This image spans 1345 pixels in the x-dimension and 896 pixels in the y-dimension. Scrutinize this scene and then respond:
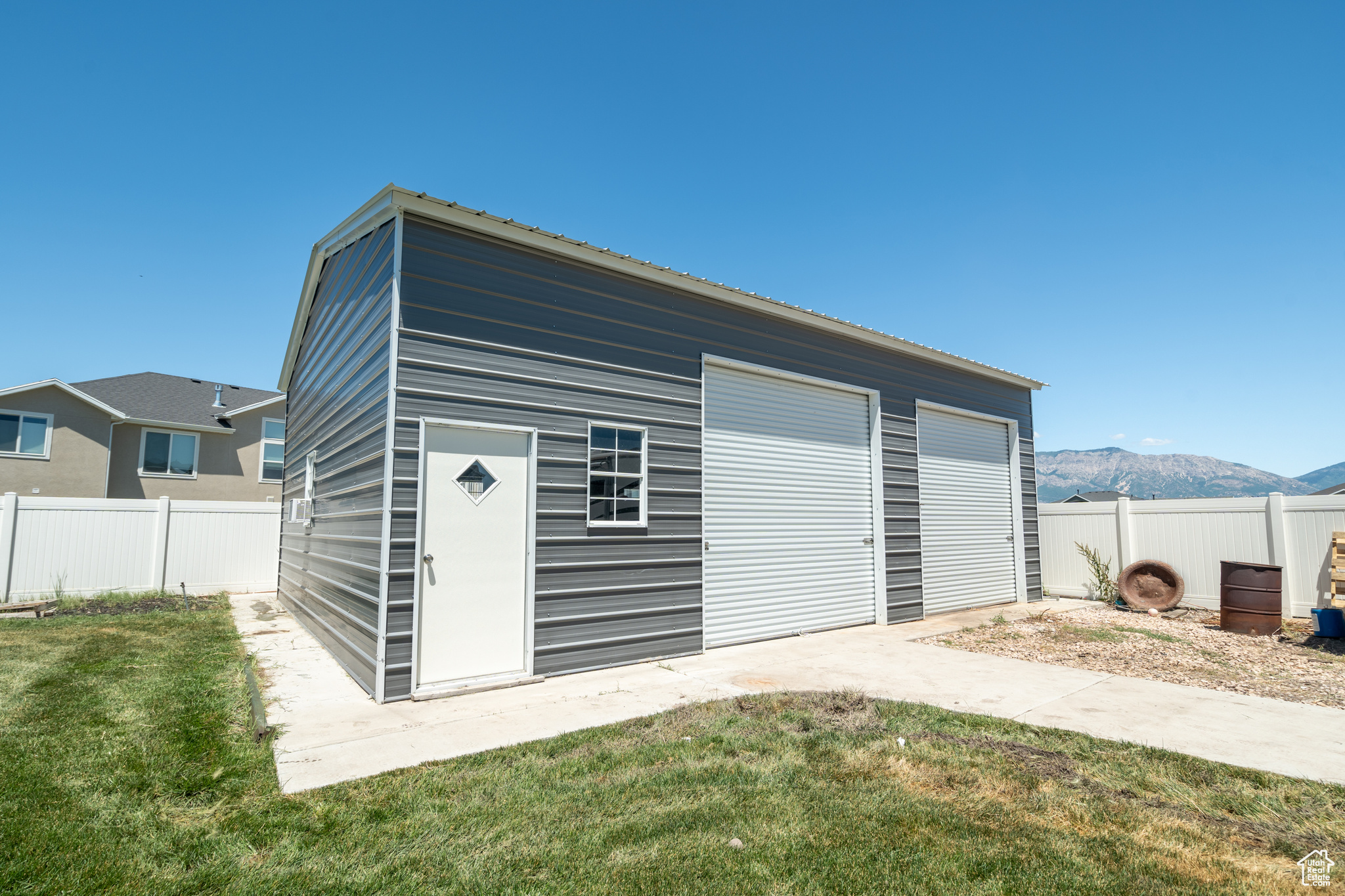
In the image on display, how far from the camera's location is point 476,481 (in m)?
5.92

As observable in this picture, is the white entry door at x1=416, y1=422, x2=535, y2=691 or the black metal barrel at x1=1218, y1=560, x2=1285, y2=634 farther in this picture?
the black metal barrel at x1=1218, y1=560, x2=1285, y2=634

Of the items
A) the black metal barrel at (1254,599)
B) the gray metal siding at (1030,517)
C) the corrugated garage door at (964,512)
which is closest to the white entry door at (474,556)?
the corrugated garage door at (964,512)

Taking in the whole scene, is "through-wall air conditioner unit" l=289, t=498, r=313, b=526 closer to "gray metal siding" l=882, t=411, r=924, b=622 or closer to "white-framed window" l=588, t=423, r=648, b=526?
"white-framed window" l=588, t=423, r=648, b=526

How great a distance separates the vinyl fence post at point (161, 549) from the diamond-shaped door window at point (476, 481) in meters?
10.3

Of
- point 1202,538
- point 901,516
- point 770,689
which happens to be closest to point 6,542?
point 770,689

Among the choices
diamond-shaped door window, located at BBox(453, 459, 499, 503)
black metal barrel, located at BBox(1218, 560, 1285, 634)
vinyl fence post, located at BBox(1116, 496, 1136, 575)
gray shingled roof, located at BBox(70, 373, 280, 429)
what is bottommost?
black metal barrel, located at BBox(1218, 560, 1285, 634)

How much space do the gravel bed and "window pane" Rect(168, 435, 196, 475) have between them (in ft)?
71.3

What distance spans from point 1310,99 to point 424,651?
1439 centimetres

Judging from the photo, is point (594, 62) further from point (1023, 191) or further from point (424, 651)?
point (424, 651)

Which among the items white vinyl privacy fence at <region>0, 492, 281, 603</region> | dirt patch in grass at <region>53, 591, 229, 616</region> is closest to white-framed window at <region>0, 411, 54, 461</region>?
white vinyl privacy fence at <region>0, 492, 281, 603</region>

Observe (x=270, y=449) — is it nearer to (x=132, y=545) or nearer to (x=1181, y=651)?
(x=132, y=545)

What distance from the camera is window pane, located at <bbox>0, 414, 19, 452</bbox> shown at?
17016mm

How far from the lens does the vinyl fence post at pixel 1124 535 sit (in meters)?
11.8

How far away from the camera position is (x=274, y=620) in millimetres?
9938
